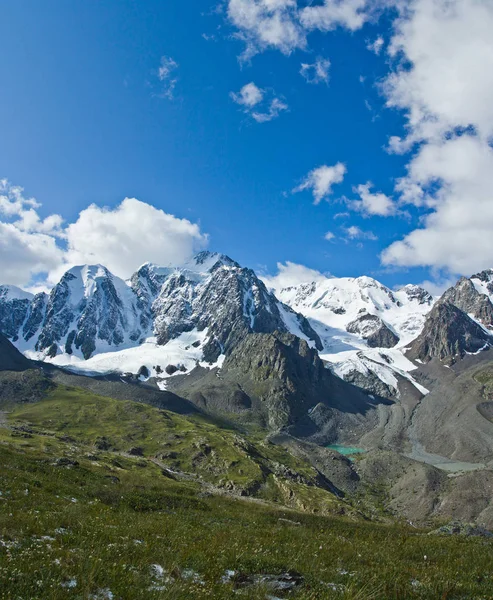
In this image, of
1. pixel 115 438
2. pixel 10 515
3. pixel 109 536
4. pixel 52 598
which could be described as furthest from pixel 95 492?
pixel 115 438

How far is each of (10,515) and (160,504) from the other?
18.8 metres

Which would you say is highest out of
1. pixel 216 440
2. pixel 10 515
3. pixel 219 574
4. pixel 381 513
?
pixel 219 574

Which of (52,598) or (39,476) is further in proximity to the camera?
(39,476)

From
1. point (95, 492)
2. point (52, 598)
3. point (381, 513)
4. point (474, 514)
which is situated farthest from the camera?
point (381, 513)

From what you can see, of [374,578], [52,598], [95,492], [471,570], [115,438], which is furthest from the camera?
[115,438]

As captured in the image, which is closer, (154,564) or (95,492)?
(154,564)

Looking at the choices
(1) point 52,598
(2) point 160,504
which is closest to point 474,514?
(2) point 160,504

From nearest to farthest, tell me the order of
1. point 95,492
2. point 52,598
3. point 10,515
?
point 52,598 < point 10,515 < point 95,492

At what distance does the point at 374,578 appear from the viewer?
560 inches

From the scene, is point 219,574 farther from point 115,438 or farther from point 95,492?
point 115,438

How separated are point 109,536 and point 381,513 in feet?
511

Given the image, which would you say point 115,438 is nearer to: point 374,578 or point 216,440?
point 216,440

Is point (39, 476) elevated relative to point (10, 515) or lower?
lower

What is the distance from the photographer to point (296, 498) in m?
110
